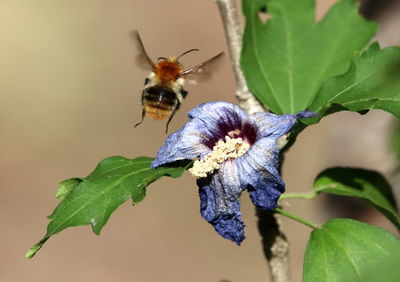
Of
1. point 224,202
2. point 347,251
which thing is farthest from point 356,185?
point 224,202

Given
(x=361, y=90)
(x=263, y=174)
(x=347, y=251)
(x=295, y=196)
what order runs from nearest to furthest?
(x=263, y=174) → (x=361, y=90) → (x=347, y=251) → (x=295, y=196)

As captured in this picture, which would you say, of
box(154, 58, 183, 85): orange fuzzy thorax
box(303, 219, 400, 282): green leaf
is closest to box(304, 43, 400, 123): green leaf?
box(303, 219, 400, 282): green leaf

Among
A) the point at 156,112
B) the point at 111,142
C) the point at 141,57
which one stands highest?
the point at 141,57

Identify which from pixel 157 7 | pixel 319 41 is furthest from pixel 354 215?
pixel 157 7

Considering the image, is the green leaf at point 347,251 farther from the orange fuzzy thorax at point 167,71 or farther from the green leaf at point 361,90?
the orange fuzzy thorax at point 167,71

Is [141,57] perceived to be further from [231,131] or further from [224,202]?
[224,202]

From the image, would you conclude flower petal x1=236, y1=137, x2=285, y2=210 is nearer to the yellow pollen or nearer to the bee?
the yellow pollen
